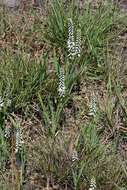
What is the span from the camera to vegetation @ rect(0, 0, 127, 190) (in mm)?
2943

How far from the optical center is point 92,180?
8.66ft

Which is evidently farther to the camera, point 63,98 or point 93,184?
point 63,98

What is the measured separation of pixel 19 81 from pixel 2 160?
641 mm

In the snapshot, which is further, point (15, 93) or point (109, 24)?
point (109, 24)

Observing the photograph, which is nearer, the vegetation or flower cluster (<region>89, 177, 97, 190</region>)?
flower cluster (<region>89, 177, 97, 190</region>)

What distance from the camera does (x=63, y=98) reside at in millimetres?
3297

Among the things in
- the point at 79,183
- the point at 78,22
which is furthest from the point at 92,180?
the point at 78,22

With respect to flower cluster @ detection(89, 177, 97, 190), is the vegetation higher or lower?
higher

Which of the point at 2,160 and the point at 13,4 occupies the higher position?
the point at 13,4

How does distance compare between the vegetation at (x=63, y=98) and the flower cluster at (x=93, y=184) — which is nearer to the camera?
the flower cluster at (x=93, y=184)

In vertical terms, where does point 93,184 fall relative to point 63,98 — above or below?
below

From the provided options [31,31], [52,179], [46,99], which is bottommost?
[52,179]

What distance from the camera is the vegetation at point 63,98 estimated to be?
9.66 ft

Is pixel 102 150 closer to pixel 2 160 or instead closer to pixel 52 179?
pixel 52 179
